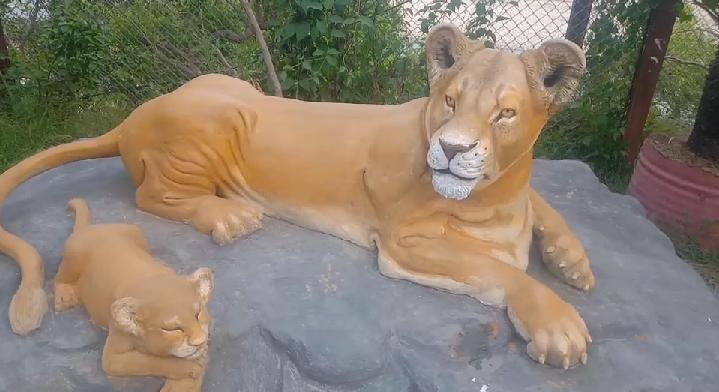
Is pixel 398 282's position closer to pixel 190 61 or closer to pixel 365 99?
pixel 365 99

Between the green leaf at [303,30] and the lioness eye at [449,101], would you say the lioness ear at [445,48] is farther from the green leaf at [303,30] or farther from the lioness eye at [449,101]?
the green leaf at [303,30]

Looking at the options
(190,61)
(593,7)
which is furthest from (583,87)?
(190,61)

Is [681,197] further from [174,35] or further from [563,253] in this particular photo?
[174,35]

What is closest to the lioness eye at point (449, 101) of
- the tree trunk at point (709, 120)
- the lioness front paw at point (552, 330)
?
the lioness front paw at point (552, 330)

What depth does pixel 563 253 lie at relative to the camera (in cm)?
225

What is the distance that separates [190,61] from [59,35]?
0.84 metres

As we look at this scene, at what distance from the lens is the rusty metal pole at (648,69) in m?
3.72

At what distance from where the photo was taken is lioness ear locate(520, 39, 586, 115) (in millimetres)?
1893

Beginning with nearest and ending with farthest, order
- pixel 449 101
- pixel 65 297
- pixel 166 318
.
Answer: pixel 166 318 < pixel 449 101 < pixel 65 297

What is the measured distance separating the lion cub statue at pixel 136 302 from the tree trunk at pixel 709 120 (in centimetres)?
263

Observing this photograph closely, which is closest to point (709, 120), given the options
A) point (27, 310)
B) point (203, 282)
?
point (203, 282)

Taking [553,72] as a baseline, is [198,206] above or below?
below

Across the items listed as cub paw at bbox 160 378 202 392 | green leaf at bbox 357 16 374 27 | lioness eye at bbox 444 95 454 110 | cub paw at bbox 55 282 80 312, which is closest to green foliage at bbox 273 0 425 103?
green leaf at bbox 357 16 374 27

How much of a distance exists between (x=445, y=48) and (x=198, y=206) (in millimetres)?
898
